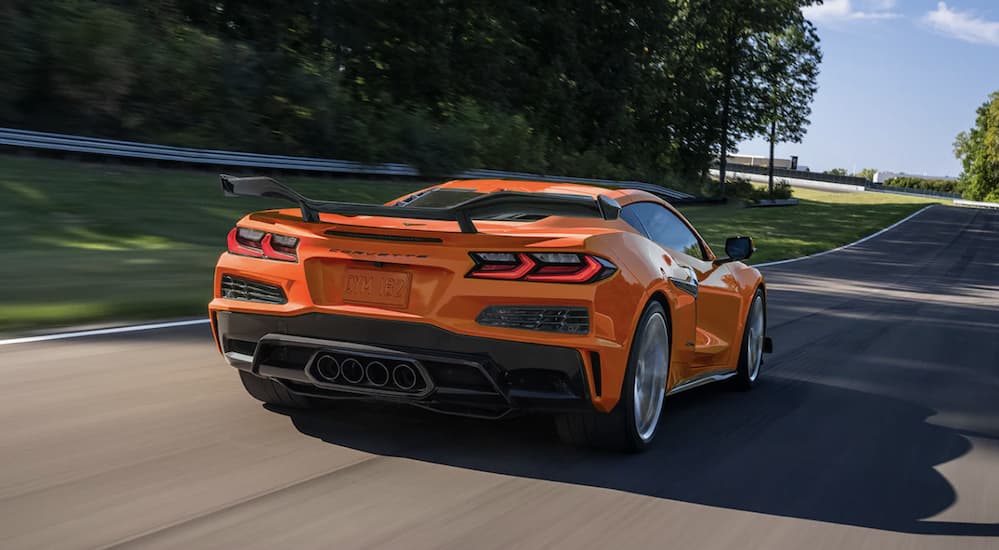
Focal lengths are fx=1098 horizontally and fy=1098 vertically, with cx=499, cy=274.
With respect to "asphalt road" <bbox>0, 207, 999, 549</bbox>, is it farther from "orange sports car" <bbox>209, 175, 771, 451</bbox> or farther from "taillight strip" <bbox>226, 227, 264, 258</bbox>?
"taillight strip" <bbox>226, 227, 264, 258</bbox>

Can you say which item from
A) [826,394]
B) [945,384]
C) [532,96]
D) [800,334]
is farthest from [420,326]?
[532,96]

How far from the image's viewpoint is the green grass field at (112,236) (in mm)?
8602

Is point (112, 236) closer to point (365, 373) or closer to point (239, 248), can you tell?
point (239, 248)

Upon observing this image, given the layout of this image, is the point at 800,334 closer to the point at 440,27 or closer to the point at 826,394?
the point at 826,394

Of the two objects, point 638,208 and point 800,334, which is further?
point 800,334

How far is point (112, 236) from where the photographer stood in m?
14.2

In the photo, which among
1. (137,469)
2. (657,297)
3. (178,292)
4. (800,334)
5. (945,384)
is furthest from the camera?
(800,334)

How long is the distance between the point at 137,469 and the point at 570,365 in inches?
69.4

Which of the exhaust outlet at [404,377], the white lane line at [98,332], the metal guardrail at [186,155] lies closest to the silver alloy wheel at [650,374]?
the exhaust outlet at [404,377]

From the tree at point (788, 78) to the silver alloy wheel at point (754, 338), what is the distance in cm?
6255

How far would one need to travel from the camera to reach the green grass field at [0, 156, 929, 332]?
8.60m

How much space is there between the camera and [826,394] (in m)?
7.33

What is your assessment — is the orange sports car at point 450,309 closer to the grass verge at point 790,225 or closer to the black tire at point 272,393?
the black tire at point 272,393

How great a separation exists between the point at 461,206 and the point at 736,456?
1888mm
